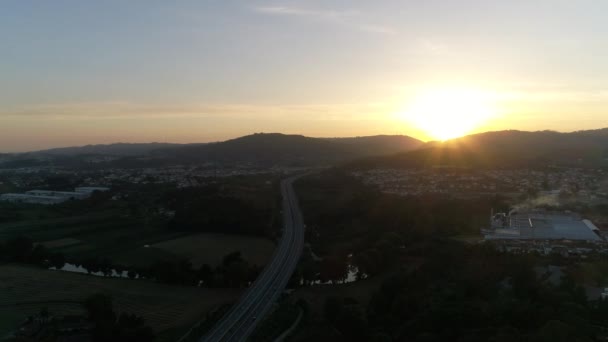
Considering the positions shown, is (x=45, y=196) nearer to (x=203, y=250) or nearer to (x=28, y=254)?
(x=28, y=254)

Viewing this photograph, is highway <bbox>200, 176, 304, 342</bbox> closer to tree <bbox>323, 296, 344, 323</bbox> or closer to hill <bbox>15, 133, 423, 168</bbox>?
tree <bbox>323, 296, 344, 323</bbox>

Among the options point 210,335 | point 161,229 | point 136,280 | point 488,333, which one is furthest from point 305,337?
point 161,229

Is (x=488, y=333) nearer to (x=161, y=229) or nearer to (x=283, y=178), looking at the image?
(x=161, y=229)

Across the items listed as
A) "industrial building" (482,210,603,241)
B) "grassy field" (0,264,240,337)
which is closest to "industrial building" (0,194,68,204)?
"grassy field" (0,264,240,337)

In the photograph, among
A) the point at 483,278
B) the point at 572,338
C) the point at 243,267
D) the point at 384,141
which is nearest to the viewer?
the point at 572,338

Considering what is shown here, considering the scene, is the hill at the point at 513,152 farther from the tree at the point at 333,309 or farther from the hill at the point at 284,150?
the tree at the point at 333,309

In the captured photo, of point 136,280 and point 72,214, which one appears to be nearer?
point 136,280
